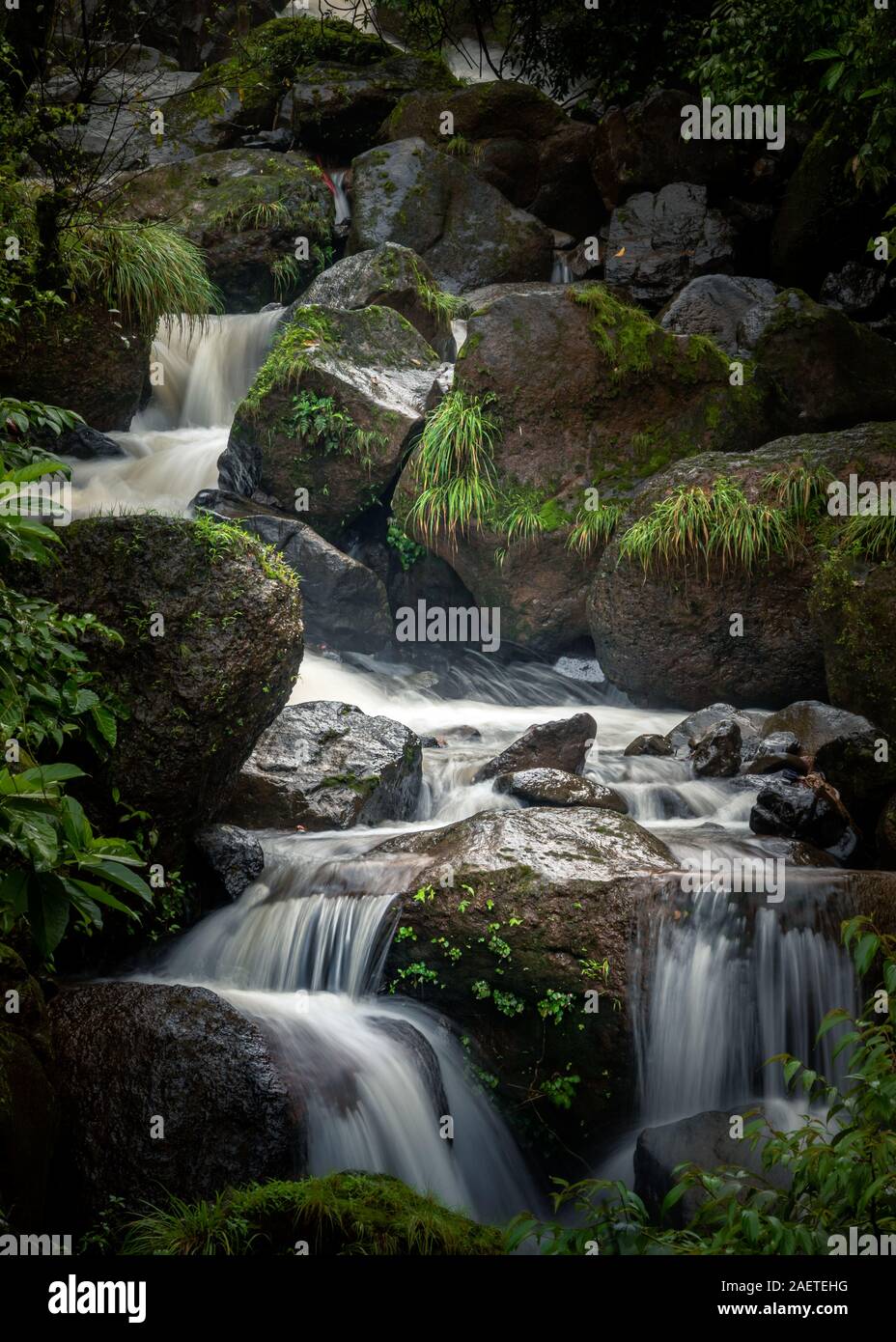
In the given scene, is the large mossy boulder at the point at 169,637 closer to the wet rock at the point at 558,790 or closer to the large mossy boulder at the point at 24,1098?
the large mossy boulder at the point at 24,1098

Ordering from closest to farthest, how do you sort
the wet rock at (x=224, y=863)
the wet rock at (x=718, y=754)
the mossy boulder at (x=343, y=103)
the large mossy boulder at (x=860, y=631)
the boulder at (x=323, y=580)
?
the wet rock at (x=224, y=863)
the large mossy boulder at (x=860, y=631)
the wet rock at (x=718, y=754)
the boulder at (x=323, y=580)
the mossy boulder at (x=343, y=103)

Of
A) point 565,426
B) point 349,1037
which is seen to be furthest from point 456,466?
point 349,1037

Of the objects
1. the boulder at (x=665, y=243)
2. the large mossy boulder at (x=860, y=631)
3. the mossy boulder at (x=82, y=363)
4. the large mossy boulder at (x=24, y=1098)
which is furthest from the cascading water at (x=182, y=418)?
the large mossy boulder at (x=24, y=1098)

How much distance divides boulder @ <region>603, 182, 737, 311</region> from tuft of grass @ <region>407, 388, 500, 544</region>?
4.93m

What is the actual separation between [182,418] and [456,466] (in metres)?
3.39

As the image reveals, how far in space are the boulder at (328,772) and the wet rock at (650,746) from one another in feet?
5.43

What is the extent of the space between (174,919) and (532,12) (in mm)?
14654

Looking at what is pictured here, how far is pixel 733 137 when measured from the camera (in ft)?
43.1

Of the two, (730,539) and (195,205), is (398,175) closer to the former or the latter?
(195,205)

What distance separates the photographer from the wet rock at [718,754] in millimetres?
7203

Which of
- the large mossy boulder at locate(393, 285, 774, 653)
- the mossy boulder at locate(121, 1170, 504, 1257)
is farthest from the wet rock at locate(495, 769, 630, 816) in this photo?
the mossy boulder at locate(121, 1170, 504, 1257)

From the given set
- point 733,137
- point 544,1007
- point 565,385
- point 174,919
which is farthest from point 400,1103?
point 733,137

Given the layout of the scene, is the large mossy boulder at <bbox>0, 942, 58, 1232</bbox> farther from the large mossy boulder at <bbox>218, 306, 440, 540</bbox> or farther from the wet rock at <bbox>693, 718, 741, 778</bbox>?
the large mossy boulder at <bbox>218, 306, 440, 540</bbox>

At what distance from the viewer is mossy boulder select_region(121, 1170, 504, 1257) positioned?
3.22 meters
